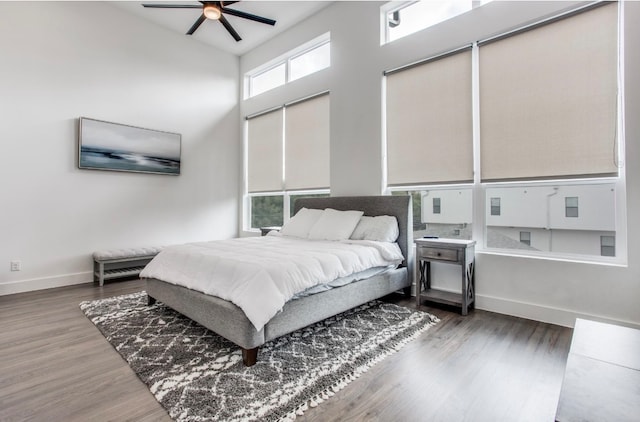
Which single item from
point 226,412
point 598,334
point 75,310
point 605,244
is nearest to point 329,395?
point 226,412

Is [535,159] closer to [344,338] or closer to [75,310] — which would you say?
[344,338]

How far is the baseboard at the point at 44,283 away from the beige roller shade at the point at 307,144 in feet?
10.4

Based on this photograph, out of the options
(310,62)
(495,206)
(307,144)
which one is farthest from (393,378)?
(310,62)

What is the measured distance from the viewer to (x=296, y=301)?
2199 millimetres

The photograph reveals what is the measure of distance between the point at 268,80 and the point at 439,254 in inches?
177

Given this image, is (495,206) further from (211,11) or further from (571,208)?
(211,11)

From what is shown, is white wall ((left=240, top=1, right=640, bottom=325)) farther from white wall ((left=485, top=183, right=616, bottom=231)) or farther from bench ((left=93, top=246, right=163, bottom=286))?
bench ((left=93, top=246, right=163, bottom=286))

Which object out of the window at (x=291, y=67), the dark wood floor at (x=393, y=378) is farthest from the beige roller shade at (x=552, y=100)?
the window at (x=291, y=67)

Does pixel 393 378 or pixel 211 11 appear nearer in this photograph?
pixel 393 378

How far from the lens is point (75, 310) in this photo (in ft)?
10.0

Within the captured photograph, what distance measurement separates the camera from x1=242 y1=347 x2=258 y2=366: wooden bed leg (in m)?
1.93

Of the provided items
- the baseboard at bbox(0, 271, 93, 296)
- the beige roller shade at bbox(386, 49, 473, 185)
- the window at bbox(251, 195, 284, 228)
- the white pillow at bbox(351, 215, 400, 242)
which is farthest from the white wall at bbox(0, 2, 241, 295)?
the beige roller shade at bbox(386, 49, 473, 185)

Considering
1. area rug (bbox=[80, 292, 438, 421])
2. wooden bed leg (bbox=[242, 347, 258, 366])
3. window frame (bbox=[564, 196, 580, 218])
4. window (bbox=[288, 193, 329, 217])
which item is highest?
window (bbox=[288, 193, 329, 217])

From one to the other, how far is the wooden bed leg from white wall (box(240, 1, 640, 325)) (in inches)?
91.1
